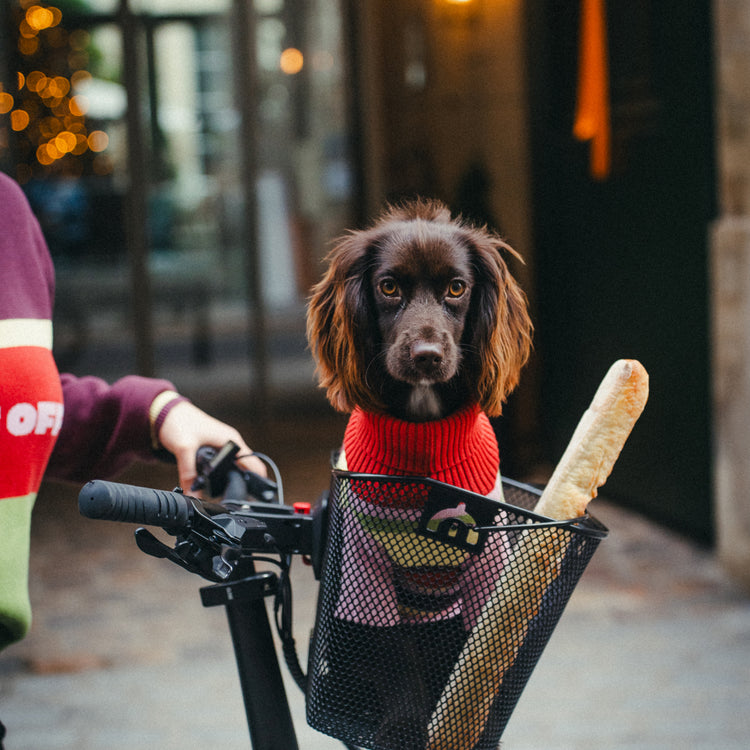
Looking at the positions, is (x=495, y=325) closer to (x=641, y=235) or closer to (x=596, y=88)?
(x=641, y=235)

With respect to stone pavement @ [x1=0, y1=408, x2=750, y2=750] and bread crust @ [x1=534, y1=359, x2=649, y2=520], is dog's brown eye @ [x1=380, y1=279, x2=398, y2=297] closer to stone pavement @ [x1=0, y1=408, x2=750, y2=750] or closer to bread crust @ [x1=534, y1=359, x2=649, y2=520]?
bread crust @ [x1=534, y1=359, x2=649, y2=520]

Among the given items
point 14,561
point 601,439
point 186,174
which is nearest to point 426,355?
point 601,439

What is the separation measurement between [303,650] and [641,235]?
2.81 metres

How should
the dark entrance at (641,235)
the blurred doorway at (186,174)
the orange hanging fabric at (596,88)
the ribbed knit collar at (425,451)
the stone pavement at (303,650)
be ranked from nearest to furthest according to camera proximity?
the ribbed knit collar at (425,451) < the stone pavement at (303,650) < the dark entrance at (641,235) < the orange hanging fabric at (596,88) < the blurred doorway at (186,174)

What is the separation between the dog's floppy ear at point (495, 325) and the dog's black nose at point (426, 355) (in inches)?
3.8

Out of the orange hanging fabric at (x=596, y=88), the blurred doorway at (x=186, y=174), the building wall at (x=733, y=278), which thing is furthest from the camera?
the blurred doorway at (x=186, y=174)

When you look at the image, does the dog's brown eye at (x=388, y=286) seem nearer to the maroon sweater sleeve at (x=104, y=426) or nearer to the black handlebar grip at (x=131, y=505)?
the maroon sweater sleeve at (x=104, y=426)

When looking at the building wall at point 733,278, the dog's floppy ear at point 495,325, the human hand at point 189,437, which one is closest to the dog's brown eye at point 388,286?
the dog's floppy ear at point 495,325

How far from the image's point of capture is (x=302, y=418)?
25.0 feet

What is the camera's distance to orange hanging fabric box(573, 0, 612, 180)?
A: 16.0 feet

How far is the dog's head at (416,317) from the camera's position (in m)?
1.34

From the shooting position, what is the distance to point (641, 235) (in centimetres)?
483

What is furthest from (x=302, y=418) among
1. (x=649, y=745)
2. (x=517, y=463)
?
(x=649, y=745)

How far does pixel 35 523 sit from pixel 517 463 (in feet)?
9.77
